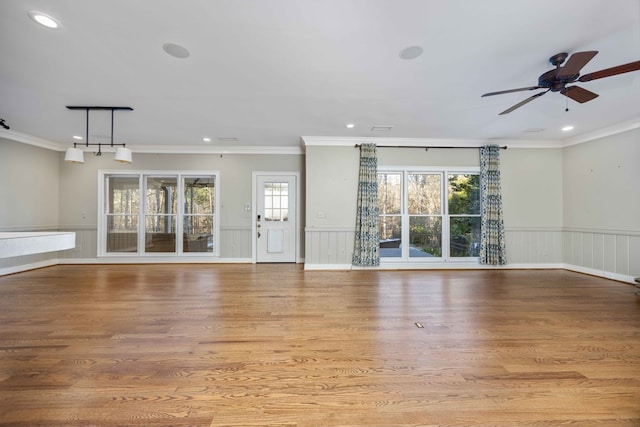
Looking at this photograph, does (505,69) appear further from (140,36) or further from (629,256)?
(629,256)

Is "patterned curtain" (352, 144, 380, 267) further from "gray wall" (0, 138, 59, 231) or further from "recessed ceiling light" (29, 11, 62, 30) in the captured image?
"gray wall" (0, 138, 59, 231)

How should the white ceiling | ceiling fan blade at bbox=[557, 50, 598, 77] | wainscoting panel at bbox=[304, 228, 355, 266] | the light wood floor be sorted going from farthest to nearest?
wainscoting panel at bbox=[304, 228, 355, 266]
ceiling fan blade at bbox=[557, 50, 598, 77]
the white ceiling
the light wood floor

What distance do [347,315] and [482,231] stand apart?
383cm

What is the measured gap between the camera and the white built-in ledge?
1.25m

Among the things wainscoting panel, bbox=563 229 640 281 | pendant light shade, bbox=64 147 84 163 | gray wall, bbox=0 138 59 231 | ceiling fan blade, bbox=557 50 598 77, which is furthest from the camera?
gray wall, bbox=0 138 59 231

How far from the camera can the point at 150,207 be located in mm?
5777

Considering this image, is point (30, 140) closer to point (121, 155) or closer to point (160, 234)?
point (160, 234)

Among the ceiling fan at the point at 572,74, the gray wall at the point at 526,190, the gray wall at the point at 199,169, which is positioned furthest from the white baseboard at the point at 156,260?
the ceiling fan at the point at 572,74

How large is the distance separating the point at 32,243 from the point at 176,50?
1.88 m

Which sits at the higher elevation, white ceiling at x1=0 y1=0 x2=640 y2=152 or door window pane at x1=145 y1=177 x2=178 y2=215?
white ceiling at x1=0 y1=0 x2=640 y2=152


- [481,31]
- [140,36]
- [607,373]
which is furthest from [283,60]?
[607,373]

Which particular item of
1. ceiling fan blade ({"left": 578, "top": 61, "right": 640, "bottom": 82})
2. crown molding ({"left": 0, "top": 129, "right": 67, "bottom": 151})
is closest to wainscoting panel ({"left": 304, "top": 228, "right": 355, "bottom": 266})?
ceiling fan blade ({"left": 578, "top": 61, "right": 640, "bottom": 82})

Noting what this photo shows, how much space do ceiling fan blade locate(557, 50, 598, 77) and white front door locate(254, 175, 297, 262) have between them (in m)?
4.51

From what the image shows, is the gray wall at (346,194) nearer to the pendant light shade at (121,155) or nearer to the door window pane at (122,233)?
the door window pane at (122,233)
